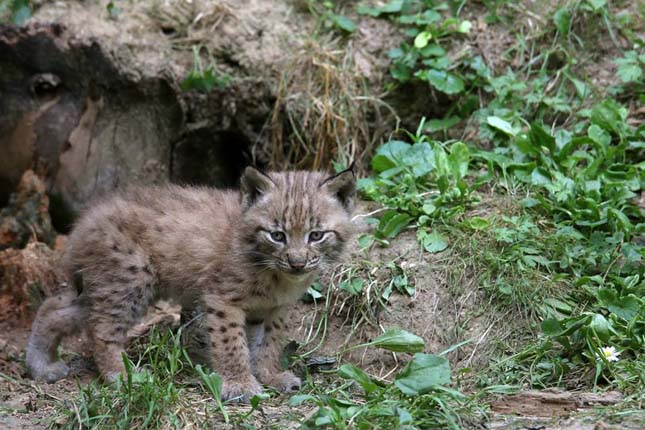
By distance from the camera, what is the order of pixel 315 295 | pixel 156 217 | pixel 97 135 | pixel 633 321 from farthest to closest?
pixel 97 135
pixel 315 295
pixel 156 217
pixel 633 321

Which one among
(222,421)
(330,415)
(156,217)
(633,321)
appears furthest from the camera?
(156,217)

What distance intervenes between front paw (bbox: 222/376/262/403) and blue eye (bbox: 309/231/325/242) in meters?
1.00

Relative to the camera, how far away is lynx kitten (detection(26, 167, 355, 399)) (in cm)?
610

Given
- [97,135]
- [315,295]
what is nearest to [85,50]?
[97,135]

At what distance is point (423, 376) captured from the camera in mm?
5113

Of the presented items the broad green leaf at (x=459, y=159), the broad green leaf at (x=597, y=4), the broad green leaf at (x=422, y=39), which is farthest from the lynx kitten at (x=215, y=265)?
the broad green leaf at (x=597, y=4)

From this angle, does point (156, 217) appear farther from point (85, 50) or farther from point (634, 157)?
point (634, 157)

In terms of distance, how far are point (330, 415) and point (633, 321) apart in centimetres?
230

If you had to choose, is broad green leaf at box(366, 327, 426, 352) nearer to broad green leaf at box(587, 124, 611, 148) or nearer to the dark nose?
the dark nose

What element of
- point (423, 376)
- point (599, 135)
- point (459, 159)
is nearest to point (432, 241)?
point (459, 159)

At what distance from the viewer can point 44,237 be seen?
7.95 meters

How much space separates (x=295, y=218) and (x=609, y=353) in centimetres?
216

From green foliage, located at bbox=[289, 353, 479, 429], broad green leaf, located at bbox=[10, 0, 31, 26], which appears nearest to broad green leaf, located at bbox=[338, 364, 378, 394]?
green foliage, located at bbox=[289, 353, 479, 429]

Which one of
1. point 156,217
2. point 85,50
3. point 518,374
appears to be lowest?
point 518,374
